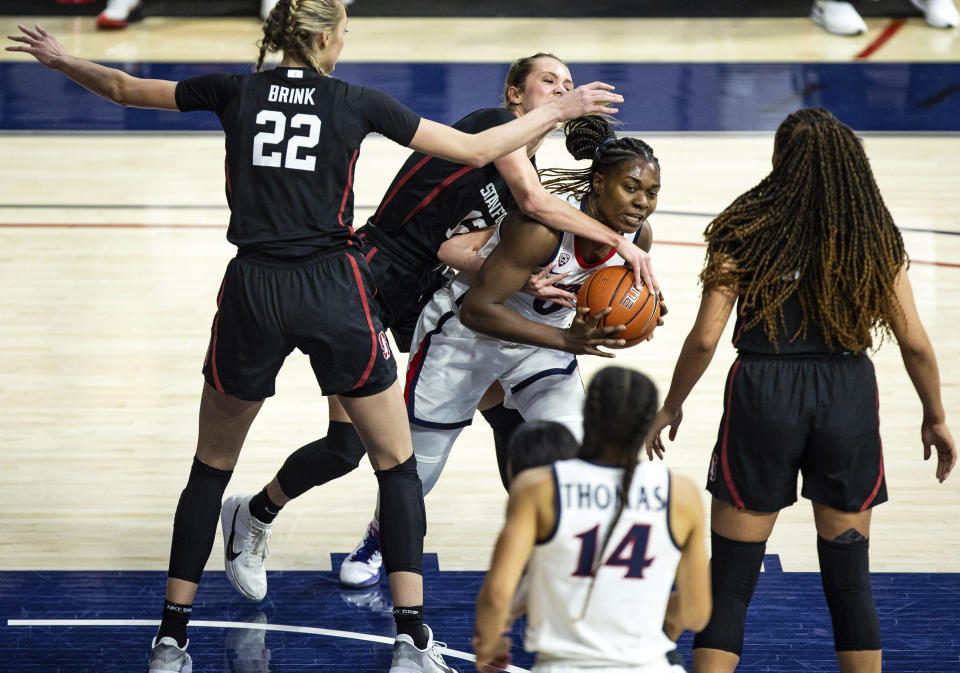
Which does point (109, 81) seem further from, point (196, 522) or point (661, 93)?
point (661, 93)

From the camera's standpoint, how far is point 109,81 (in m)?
3.43

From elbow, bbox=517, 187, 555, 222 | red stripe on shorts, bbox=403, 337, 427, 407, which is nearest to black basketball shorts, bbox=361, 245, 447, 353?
red stripe on shorts, bbox=403, 337, 427, 407

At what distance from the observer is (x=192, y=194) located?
855 cm

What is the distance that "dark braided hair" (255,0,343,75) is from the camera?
331 cm

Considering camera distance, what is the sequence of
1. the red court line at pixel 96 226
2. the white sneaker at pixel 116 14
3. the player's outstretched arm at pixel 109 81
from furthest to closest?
1. the white sneaker at pixel 116 14
2. the red court line at pixel 96 226
3. the player's outstretched arm at pixel 109 81

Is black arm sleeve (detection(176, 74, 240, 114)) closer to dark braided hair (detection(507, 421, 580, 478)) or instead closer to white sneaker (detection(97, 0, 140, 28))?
dark braided hair (detection(507, 421, 580, 478))

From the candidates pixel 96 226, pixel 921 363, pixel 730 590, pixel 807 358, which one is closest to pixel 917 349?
pixel 921 363

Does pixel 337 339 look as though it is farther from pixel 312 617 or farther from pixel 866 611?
pixel 866 611

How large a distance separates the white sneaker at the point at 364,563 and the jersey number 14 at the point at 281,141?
149cm

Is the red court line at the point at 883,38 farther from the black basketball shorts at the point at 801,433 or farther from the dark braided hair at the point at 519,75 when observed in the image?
the black basketball shorts at the point at 801,433

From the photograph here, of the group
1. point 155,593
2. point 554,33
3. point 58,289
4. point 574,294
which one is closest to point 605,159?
point 574,294

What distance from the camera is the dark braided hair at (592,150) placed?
3631 mm

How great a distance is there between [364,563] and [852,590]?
67.9 inches

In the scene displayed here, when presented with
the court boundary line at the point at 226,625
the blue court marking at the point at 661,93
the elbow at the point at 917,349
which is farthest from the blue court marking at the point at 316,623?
the blue court marking at the point at 661,93
